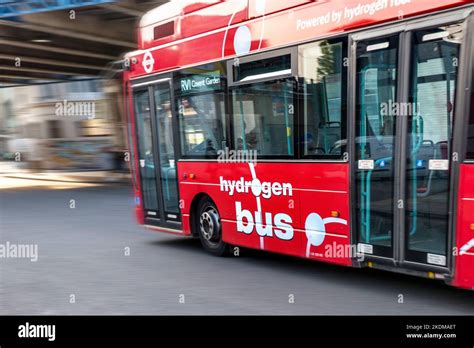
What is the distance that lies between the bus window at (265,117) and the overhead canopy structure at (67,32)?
393 inches

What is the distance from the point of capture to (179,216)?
9.54 m

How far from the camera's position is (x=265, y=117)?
754 centimetres

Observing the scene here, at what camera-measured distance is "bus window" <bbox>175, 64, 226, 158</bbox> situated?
27.4ft

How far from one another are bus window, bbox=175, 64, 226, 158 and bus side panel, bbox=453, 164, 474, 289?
3728 mm

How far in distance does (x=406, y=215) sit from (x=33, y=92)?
29.3 meters

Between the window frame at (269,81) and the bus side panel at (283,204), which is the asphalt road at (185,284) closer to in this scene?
the bus side panel at (283,204)

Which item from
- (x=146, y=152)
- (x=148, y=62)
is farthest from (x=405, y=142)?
(x=146, y=152)

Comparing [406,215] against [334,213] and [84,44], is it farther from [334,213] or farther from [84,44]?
[84,44]

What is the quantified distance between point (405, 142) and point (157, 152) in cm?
488

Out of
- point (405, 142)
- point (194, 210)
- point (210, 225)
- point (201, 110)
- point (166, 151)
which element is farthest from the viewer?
point (166, 151)

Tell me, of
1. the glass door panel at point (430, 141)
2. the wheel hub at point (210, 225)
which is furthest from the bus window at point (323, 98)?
the wheel hub at point (210, 225)

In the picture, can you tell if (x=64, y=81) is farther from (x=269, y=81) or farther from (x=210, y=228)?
(x=269, y=81)

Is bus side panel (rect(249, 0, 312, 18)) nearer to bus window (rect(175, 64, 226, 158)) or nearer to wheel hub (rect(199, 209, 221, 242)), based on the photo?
bus window (rect(175, 64, 226, 158))

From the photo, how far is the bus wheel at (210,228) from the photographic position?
344 inches
